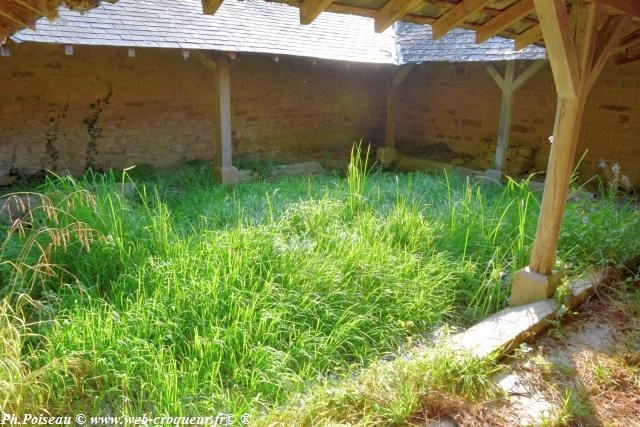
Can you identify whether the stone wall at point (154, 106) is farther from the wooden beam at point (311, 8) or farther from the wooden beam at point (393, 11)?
the wooden beam at point (311, 8)

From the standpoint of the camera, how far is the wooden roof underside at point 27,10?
2.47 m

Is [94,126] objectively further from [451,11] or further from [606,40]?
[606,40]

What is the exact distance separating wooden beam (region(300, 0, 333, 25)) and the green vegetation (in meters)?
1.73

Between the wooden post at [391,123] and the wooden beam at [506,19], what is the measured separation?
5.76 meters

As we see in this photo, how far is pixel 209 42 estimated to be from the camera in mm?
6875

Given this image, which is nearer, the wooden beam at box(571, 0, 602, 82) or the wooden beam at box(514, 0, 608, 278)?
the wooden beam at box(514, 0, 608, 278)

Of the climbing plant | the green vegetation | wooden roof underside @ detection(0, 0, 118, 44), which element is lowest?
the green vegetation

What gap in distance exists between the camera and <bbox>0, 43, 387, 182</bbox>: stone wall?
707 centimetres

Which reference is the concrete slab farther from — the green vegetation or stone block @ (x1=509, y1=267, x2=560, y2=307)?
the green vegetation

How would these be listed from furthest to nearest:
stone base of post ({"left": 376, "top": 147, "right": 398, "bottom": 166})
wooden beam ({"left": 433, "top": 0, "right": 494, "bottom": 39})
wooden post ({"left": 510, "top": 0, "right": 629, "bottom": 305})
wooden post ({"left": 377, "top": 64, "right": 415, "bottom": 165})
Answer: stone base of post ({"left": 376, "top": 147, "right": 398, "bottom": 166}) < wooden post ({"left": 377, "top": 64, "right": 415, "bottom": 165}) < wooden beam ({"left": 433, "top": 0, "right": 494, "bottom": 39}) < wooden post ({"left": 510, "top": 0, "right": 629, "bottom": 305})

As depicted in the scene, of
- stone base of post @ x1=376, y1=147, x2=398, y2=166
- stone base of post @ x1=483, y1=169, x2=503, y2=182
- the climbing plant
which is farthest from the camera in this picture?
stone base of post @ x1=376, y1=147, x2=398, y2=166

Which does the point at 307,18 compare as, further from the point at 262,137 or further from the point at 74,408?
the point at 262,137

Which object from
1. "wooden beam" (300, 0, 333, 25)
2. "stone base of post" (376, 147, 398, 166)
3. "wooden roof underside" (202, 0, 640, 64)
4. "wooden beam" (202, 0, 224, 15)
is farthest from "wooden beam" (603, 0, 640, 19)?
"stone base of post" (376, 147, 398, 166)

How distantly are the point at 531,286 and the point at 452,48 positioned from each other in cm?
607
